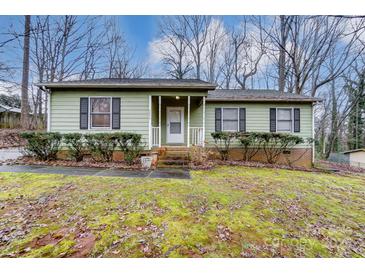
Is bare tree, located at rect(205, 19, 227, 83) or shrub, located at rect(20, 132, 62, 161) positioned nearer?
shrub, located at rect(20, 132, 62, 161)

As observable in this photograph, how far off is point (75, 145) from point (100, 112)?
1.78 m

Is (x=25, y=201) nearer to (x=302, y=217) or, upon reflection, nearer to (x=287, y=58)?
(x=302, y=217)

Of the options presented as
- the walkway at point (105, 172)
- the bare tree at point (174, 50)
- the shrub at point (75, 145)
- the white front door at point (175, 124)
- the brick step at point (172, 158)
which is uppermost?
the bare tree at point (174, 50)

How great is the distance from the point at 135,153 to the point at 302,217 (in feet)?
18.9

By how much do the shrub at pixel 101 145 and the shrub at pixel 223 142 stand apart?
450 centimetres

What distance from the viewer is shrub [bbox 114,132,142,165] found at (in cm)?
725

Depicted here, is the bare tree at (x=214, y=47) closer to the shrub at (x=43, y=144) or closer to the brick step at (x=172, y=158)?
the brick step at (x=172, y=158)

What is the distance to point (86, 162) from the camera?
746 centimetres

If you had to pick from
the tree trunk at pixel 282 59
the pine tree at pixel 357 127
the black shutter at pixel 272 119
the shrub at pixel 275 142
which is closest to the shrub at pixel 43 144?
the shrub at pixel 275 142

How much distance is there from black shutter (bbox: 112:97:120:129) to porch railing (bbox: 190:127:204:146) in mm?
3436

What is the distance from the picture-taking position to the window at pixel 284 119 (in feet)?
32.0

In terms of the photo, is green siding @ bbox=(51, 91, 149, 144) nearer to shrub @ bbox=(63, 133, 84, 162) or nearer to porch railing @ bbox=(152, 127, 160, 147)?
porch railing @ bbox=(152, 127, 160, 147)

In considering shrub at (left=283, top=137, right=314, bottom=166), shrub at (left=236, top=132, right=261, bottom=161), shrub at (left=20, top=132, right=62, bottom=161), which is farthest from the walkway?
shrub at (left=283, top=137, right=314, bottom=166)

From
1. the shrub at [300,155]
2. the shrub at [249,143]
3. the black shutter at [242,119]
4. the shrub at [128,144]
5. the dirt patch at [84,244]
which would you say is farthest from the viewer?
the black shutter at [242,119]
